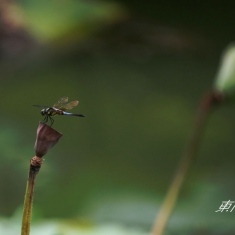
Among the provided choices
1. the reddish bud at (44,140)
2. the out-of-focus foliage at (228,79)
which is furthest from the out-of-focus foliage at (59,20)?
the reddish bud at (44,140)

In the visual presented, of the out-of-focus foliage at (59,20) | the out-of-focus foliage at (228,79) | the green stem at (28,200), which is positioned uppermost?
the out-of-focus foliage at (59,20)

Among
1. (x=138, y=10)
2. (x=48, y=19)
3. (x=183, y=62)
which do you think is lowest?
(x=183, y=62)

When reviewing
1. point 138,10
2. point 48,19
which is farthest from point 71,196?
point 138,10

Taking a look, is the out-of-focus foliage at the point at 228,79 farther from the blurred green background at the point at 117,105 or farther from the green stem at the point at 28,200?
the green stem at the point at 28,200

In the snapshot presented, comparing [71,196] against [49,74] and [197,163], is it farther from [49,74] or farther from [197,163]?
[49,74]

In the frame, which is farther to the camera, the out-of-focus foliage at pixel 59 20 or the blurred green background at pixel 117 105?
the out-of-focus foliage at pixel 59 20

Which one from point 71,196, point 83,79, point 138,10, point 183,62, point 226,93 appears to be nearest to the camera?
point 226,93

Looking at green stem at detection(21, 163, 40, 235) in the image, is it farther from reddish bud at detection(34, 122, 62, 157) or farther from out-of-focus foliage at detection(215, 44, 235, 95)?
out-of-focus foliage at detection(215, 44, 235, 95)

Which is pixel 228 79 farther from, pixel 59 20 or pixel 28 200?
pixel 59 20

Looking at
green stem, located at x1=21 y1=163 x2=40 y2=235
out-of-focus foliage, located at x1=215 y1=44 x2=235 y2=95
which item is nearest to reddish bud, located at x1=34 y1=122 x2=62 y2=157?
green stem, located at x1=21 y1=163 x2=40 y2=235
